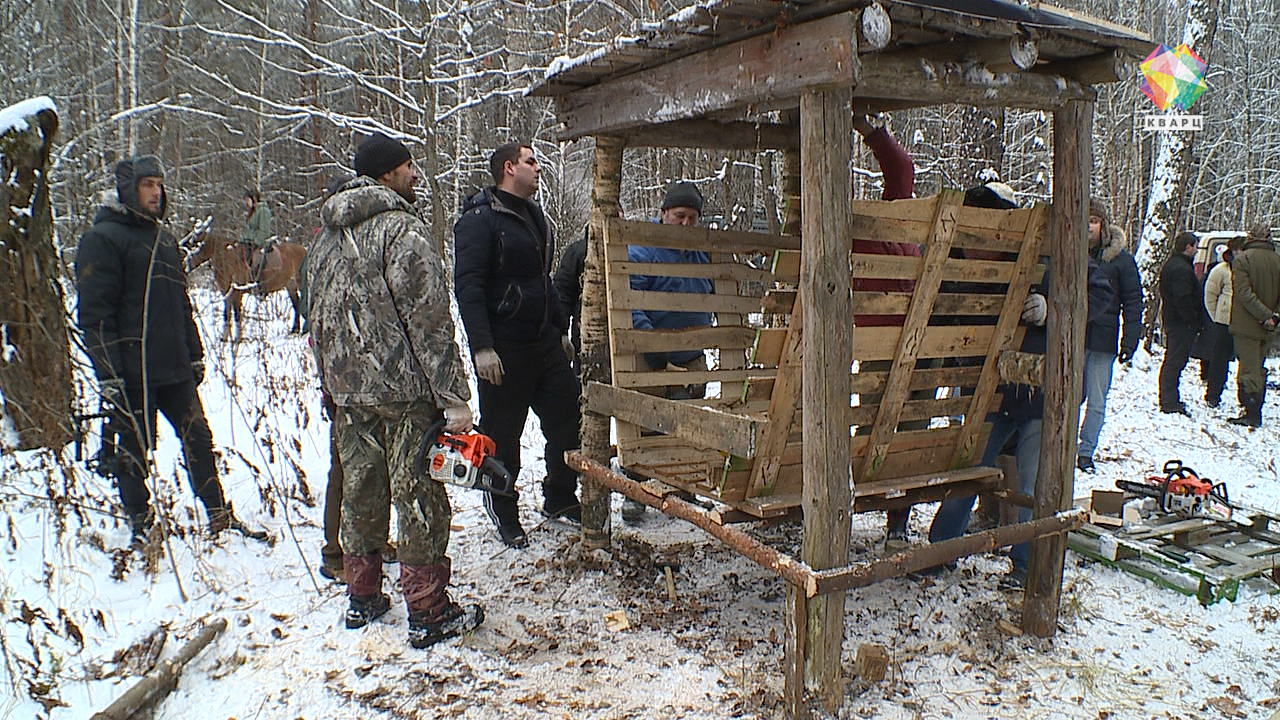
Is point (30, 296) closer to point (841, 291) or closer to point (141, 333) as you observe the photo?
point (141, 333)

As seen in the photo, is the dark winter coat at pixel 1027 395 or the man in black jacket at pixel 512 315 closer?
the dark winter coat at pixel 1027 395

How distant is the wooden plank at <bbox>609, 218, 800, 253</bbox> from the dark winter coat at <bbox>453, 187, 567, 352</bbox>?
685mm

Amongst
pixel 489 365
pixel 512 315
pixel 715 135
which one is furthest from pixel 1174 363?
pixel 489 365

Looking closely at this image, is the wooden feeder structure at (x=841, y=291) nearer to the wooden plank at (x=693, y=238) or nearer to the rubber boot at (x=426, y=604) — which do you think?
the wooden plank at (x=693, y=238)

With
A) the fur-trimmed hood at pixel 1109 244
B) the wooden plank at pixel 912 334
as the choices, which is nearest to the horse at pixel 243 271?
the wooden plank at pixel 912 334

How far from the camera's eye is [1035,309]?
11.9 ft

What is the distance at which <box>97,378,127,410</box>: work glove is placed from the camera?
12.8 feet

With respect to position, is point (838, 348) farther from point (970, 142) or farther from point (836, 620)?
point (970, 142)

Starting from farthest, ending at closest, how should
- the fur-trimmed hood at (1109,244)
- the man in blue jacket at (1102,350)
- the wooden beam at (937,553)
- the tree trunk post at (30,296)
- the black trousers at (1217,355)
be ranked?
1. the black trousers at (1217,355)
2. the man in blue jacket at (1102,350)
3. the fur-trimmed hood at (1109,244)
4. the tree trunk post at (30,296)
5. the wooden beam at (937,553)

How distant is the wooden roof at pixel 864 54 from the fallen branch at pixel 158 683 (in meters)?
2.99

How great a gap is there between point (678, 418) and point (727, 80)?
1.45 meters

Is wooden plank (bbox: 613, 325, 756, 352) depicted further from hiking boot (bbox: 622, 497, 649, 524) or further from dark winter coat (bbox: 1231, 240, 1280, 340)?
dark winter coat (bbox: 1231, 240, 1280, 340)

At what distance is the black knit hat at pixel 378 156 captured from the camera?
3.41 meters

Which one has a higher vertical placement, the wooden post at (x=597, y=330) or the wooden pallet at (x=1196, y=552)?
the wooden post at (x=597, y=330)
